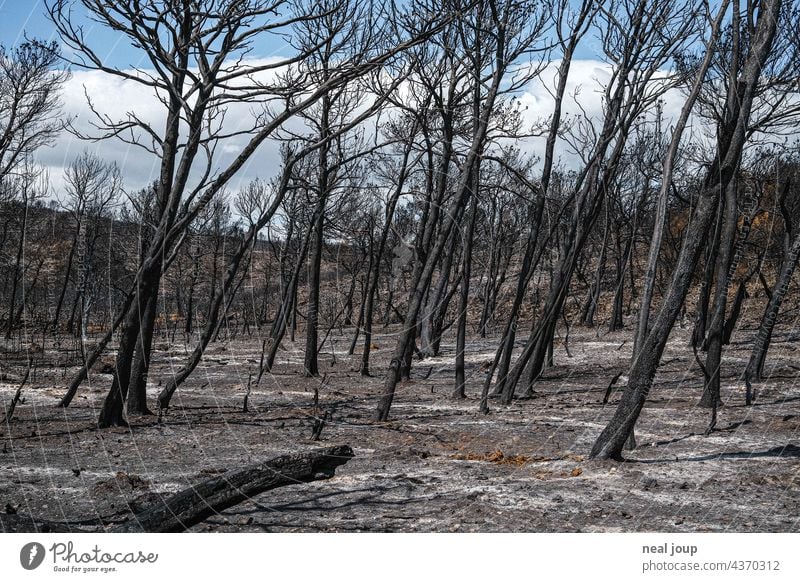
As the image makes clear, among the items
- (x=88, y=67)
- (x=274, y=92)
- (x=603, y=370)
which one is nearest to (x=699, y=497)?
(x=274, y=92)

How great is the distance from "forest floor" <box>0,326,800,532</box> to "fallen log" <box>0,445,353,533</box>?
11.4 inches

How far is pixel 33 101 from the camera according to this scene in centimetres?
1678

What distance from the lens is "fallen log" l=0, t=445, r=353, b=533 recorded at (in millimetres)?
4312

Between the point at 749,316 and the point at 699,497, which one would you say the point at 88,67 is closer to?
the point at 699,497

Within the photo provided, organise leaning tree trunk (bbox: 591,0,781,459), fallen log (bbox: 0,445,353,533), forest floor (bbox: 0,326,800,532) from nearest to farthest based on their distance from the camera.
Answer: fallen log (bbox: 0,445,353,533), forest floor (bbox: 0,326,800,532), leaning tree trunk (bbox: 591,0,781,459)

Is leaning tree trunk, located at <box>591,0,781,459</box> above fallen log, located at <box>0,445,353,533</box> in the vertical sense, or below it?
above

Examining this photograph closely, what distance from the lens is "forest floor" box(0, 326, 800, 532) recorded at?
532 centimetres

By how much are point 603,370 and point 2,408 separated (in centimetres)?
1190

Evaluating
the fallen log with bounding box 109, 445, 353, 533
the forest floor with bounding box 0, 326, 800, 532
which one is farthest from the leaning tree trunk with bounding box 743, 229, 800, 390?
the fallen log with bounding box 109, 445, 353, 533

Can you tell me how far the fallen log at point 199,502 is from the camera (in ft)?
14.1

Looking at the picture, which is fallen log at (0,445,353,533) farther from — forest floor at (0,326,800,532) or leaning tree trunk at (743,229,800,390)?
leaning tree trunk at (743,229,800,390)

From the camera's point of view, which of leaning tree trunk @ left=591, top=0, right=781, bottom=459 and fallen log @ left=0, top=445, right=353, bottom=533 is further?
leaning tree trunk @ left=591, top=0, right=781, bottom=459

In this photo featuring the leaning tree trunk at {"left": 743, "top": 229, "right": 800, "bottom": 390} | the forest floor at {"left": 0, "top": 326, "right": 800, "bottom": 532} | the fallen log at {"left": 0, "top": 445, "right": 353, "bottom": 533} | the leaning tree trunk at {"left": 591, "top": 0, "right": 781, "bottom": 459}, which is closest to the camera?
the fallen log at {"left": 0, "top": 445, "right": 353, "bottom": 533}
